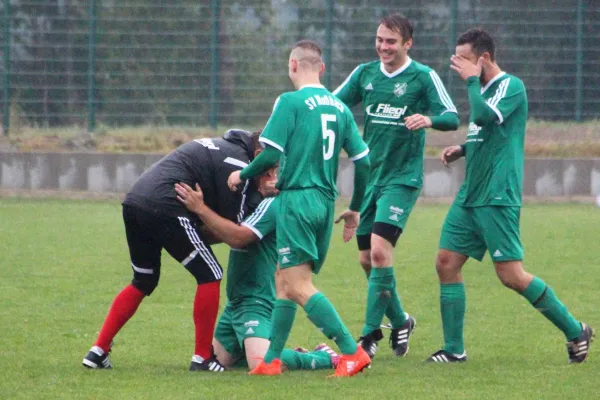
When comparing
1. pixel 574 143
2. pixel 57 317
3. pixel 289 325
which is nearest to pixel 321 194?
pixel 289 325

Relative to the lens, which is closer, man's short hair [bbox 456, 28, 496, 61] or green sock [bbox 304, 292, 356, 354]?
green sock [bbox 304, 292, 356, 354]

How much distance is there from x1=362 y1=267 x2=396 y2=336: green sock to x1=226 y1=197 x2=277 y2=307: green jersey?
2.36ft

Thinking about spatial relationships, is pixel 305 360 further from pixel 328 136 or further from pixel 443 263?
pixel 328 136

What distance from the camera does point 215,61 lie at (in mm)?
20094

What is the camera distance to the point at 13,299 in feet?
32.5

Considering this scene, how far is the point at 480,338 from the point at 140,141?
1305cm

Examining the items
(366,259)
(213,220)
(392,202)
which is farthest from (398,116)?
(213,220)

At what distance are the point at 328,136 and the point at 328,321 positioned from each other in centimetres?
106

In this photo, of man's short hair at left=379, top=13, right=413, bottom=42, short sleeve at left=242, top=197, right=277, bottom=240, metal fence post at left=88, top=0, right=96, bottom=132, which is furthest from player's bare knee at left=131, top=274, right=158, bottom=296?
metal fence post at left=88, top=0, right=96, bottom=132

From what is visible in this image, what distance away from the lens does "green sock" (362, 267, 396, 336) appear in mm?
7836

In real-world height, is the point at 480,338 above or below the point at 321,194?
below

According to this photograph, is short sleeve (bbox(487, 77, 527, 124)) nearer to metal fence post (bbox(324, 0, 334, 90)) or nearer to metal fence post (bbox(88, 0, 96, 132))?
metal fence post (bbox(324, 0, 334, 90))

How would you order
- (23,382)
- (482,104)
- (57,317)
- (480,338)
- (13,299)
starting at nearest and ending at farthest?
(23,382)
(482,104)
(480,338)
(57,317)
(13,299)

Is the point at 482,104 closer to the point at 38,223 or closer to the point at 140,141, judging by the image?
the point at 38,223
